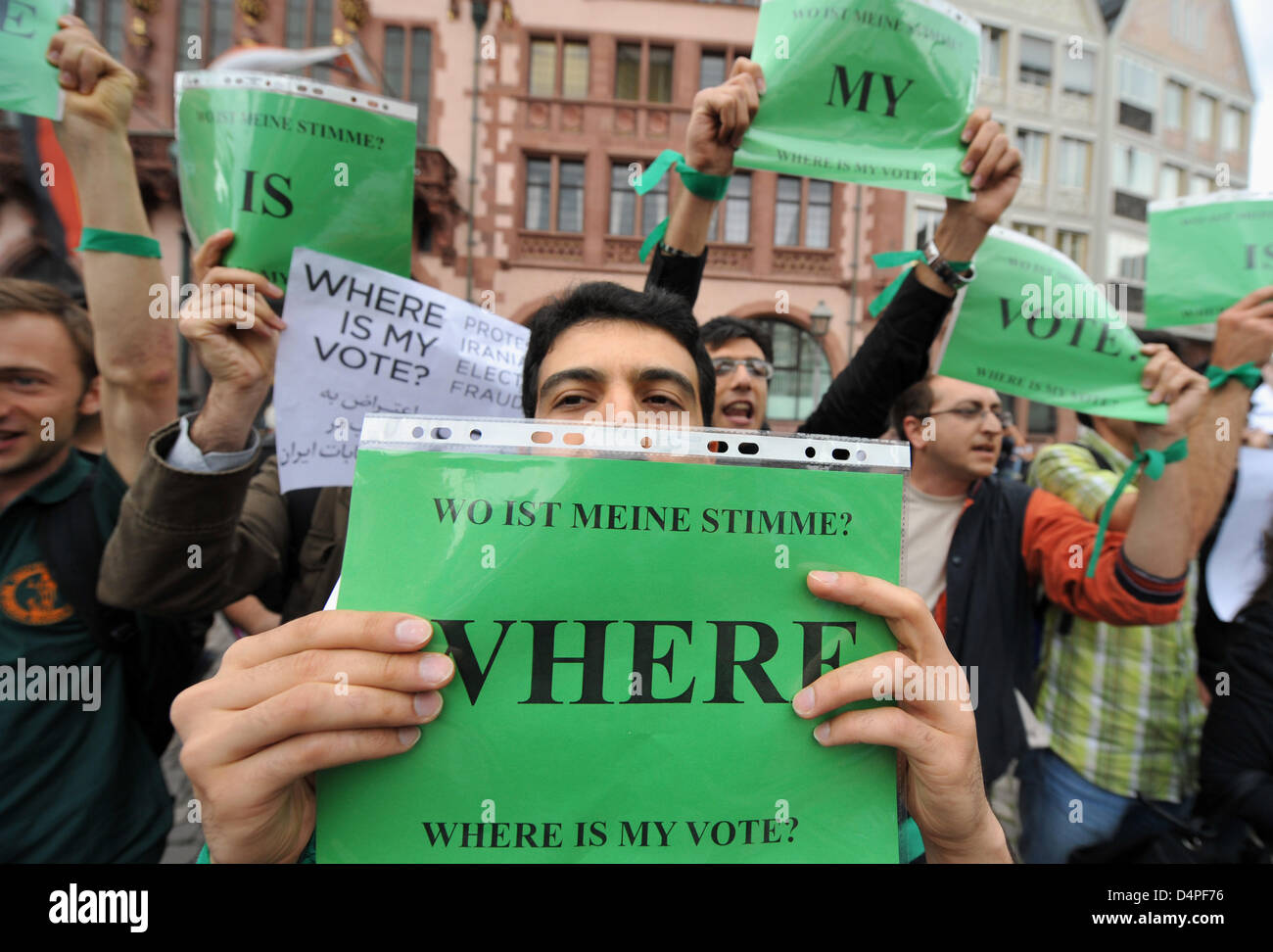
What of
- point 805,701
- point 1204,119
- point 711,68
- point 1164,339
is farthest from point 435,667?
point 1204,119

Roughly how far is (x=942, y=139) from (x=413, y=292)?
1413 mm

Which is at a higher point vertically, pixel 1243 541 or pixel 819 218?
pixel 819 218

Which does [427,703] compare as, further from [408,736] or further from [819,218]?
[819,218]

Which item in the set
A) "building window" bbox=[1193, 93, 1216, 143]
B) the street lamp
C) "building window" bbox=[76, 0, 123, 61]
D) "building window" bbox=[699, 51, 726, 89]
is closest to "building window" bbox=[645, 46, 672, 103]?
"building window" bbox=[699, 51, 726, 89]

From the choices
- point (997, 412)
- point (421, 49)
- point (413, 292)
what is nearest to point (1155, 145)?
point (421, 49)

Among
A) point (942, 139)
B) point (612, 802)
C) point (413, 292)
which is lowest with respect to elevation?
point (612, 802)

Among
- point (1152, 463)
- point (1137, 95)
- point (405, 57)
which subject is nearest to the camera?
point (1152, 463)

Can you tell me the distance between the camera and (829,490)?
0.86 m

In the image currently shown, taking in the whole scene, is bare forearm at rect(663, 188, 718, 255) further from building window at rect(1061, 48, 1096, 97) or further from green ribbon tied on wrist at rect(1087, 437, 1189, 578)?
building window at rect(1061, 48, 1096, 97)

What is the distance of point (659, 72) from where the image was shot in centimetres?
1505

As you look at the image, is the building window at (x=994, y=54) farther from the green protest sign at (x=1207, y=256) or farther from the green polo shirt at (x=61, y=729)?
the green polo shirt at (x=61, y=729)

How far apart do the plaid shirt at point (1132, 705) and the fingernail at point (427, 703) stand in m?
2.16

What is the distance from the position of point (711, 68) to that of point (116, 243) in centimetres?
1681
